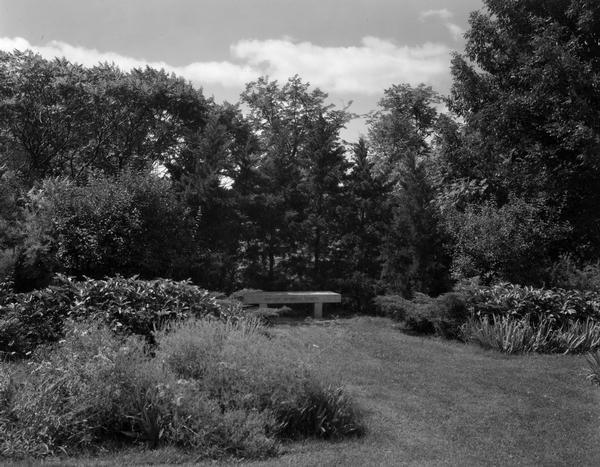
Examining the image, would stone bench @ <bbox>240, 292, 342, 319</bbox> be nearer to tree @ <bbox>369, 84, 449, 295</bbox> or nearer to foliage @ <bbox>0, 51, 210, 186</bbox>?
tree @ <bbox>369, 84, 449, 295</bbox>

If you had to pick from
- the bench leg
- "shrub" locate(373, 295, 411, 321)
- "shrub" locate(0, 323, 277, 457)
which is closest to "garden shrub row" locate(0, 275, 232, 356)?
"shrub" locate(0, 323, 277, 457)

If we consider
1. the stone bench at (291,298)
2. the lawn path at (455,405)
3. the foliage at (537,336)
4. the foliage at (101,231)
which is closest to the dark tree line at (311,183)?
the foliage at (101,231)

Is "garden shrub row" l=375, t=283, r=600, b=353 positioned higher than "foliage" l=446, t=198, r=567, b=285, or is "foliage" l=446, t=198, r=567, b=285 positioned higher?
"foliage" l=446, t=198, r=567, b=285

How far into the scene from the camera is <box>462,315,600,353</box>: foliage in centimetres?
958

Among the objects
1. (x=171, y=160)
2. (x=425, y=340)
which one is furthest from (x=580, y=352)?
(x=171, y=160)

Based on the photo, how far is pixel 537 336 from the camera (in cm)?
963

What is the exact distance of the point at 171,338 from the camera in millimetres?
6027

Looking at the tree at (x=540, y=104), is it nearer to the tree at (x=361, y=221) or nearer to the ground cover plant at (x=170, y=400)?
the tree at (x=361, y=221)

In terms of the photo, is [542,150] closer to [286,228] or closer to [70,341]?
[286,228]

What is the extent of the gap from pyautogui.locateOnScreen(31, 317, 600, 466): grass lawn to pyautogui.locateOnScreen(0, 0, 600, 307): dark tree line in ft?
11.8

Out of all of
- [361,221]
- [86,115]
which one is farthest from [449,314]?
[86,115]

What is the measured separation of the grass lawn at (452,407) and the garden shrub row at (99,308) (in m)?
1.99

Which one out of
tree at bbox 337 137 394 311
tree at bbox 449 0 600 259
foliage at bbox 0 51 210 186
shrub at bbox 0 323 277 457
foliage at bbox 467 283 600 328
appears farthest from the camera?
foliage at bbox 0 51 210 186

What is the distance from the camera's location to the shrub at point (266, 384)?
5.30 meters
